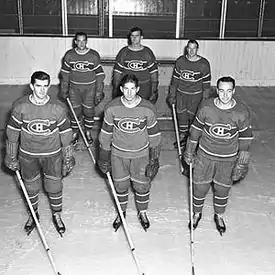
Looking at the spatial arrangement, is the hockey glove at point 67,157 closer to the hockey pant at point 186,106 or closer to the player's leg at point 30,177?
the player's leg at point 30,177

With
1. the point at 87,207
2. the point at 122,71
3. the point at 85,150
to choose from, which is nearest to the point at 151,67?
the point at 122,71

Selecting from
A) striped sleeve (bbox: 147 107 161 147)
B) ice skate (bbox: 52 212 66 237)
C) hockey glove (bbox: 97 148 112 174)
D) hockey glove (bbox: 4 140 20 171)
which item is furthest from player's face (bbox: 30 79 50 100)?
ice skate (bbox: 52 212 66 237)

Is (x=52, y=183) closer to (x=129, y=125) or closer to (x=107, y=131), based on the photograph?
(x=107, y=131)

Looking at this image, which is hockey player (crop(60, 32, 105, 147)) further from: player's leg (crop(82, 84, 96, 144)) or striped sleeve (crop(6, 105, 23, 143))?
striped sleeve (crop(6, 105, 23, 143))

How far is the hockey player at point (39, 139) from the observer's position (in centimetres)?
352

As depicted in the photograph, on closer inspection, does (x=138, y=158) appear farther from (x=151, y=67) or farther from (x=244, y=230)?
(x=151, y=67)

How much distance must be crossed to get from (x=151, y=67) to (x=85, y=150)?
4.12 feet

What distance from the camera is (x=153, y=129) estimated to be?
148 inches

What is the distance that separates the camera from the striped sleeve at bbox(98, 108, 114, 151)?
3.68m

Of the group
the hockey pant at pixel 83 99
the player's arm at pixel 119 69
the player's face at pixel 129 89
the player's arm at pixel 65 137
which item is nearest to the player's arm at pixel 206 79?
the player's arm at pixel 119 69

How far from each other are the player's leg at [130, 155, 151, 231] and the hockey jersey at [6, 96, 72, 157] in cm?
57

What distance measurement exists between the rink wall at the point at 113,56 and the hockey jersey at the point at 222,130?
4.71 meters

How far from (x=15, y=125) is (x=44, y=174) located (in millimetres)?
490

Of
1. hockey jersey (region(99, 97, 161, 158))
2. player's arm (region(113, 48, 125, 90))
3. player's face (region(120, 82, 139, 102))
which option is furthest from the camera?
player's arm (region(113, 48, 125, 90))
